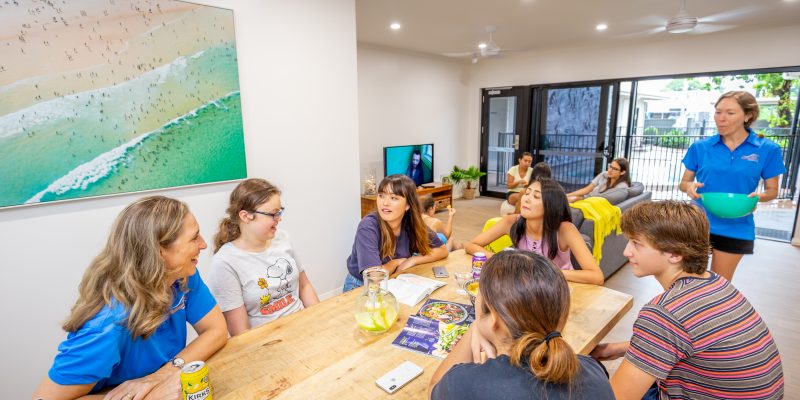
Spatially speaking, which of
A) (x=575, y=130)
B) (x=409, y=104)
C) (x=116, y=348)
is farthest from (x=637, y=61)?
(x=116, y=348)

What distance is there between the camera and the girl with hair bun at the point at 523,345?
0.73 metres

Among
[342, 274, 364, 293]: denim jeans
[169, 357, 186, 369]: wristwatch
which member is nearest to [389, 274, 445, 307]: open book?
[342, 274, 364, 293]: denim jeans

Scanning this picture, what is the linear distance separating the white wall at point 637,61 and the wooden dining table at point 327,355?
4911 mm

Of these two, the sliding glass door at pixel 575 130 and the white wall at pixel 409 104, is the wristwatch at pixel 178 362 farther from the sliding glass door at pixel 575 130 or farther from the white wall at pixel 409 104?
the sliding glass door at pixel 575 130

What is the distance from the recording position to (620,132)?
582 cm

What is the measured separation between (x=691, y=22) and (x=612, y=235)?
183cm

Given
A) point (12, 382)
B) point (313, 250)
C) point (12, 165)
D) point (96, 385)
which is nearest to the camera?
point (96, 385)

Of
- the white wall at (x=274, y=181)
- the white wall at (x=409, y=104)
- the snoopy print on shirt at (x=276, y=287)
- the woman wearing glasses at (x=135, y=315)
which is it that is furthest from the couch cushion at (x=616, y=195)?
the woman wearing glasses at (x=135, y=315)

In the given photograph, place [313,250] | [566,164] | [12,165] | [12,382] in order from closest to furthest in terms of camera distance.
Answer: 1. [12,165]
2. [12,382]
3. [313,250]
4. [566,164]

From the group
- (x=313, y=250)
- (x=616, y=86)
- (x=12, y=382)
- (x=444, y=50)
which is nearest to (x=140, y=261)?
(x=12, y=382)

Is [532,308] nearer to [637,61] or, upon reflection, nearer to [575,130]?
[637,61]

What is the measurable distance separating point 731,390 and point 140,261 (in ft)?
5.20

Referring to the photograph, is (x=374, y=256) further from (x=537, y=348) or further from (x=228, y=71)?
(x=228, y=71)

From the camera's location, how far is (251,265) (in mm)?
1642
